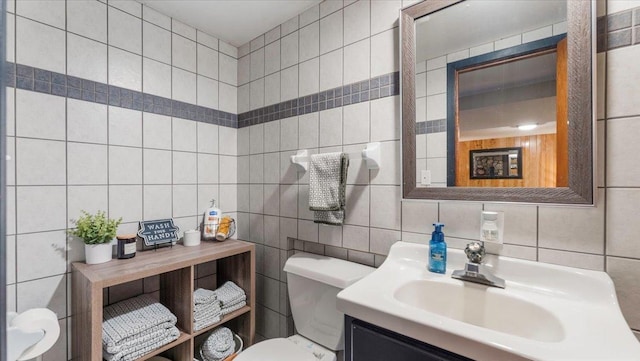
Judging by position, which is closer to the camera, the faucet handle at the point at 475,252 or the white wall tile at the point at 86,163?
the faucet handle at the point at 475,252

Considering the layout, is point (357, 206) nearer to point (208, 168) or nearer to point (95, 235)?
point (208, 168)

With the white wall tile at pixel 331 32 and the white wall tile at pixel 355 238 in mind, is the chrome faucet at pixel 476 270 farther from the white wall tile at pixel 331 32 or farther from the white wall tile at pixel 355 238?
the white wall tile at pixel 331 32

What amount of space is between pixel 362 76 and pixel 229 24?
941 millimetres

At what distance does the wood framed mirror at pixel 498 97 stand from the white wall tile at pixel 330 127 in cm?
35

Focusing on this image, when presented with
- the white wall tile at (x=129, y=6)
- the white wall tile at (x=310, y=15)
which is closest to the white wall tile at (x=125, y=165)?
the white wall tile at (x=129, y=6)

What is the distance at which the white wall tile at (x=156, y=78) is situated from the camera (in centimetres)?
146

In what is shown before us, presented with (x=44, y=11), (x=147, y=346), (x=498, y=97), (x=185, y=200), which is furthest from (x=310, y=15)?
(x=147, y=346)

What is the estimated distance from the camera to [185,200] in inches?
64.4

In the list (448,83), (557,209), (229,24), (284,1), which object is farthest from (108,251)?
(557,209)

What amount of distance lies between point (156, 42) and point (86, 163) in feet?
2.46

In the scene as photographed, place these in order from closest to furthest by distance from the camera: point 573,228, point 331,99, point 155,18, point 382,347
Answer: point 382,347
point 573,228
point 331,99
point 155,18

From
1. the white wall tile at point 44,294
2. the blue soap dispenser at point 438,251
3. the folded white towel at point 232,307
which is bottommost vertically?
the folded white towel at point 232,307

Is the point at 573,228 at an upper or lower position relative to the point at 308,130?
lower

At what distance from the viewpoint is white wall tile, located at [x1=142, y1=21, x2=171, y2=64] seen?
1.46m
